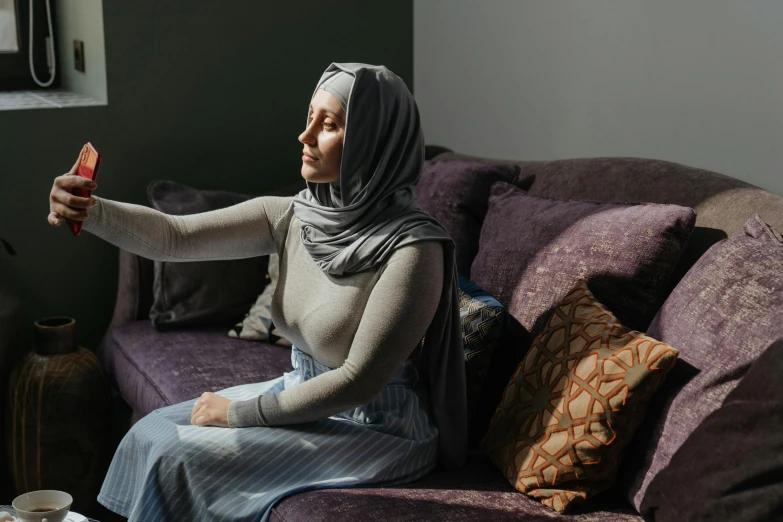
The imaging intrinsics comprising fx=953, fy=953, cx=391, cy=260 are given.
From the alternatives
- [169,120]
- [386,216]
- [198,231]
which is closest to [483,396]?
[386,216]

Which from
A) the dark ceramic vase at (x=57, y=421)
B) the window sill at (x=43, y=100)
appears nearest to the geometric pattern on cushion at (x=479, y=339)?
the dark ceramic vase at (x=57, y=421)

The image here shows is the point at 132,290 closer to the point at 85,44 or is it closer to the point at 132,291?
the point at 132,291

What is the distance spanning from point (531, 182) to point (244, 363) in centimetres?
91

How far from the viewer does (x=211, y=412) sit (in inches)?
72.4

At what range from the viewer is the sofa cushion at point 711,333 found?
1598 mm

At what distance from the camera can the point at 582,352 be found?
1777 millimetres

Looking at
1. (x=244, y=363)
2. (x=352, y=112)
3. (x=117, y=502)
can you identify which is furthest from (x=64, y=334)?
(x=352, y=112)

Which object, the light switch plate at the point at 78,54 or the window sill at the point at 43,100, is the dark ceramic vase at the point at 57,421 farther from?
the light switch plate at the point at 78,54

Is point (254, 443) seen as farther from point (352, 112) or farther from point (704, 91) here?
point (704, 91)

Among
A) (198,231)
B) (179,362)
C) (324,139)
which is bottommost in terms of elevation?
(179,362)

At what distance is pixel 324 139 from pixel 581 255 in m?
0.61

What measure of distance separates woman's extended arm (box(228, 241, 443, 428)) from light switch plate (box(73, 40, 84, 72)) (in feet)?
6.20

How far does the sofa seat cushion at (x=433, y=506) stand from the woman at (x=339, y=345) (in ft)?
0.13

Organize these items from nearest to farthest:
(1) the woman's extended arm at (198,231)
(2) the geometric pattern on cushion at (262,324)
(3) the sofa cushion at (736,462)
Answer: (3) the sofa cushion at (736,462) < (1) the woman's extended arm at (198,231) < (2) the geometric pattern on cushion at (262,324)
